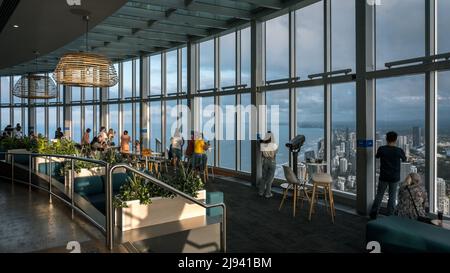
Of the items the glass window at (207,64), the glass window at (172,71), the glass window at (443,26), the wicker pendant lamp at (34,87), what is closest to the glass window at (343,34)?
the glass window at (443,26)

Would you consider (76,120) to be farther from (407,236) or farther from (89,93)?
(407,236)

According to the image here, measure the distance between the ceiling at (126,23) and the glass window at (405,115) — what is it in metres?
3.15

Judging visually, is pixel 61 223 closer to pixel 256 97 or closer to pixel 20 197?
pixel 20 197

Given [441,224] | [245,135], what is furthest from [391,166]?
[245,135]

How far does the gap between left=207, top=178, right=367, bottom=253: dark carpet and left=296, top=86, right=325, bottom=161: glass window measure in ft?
5.28

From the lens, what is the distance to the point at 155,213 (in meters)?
3.71

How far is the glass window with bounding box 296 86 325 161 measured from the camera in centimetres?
805

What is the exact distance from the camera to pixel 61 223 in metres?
3.83

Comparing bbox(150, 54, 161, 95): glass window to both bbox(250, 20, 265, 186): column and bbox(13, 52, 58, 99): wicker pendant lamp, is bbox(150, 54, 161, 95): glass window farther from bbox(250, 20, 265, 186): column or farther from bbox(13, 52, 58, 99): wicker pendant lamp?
bbox(250, 20, 265, 186): column

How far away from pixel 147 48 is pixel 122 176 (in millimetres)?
9026

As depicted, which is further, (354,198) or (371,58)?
(354,198)

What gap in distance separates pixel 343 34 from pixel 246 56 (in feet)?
12.2

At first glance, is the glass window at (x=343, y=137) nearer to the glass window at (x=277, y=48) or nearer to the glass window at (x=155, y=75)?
the glass window at (x=277, y=48)
